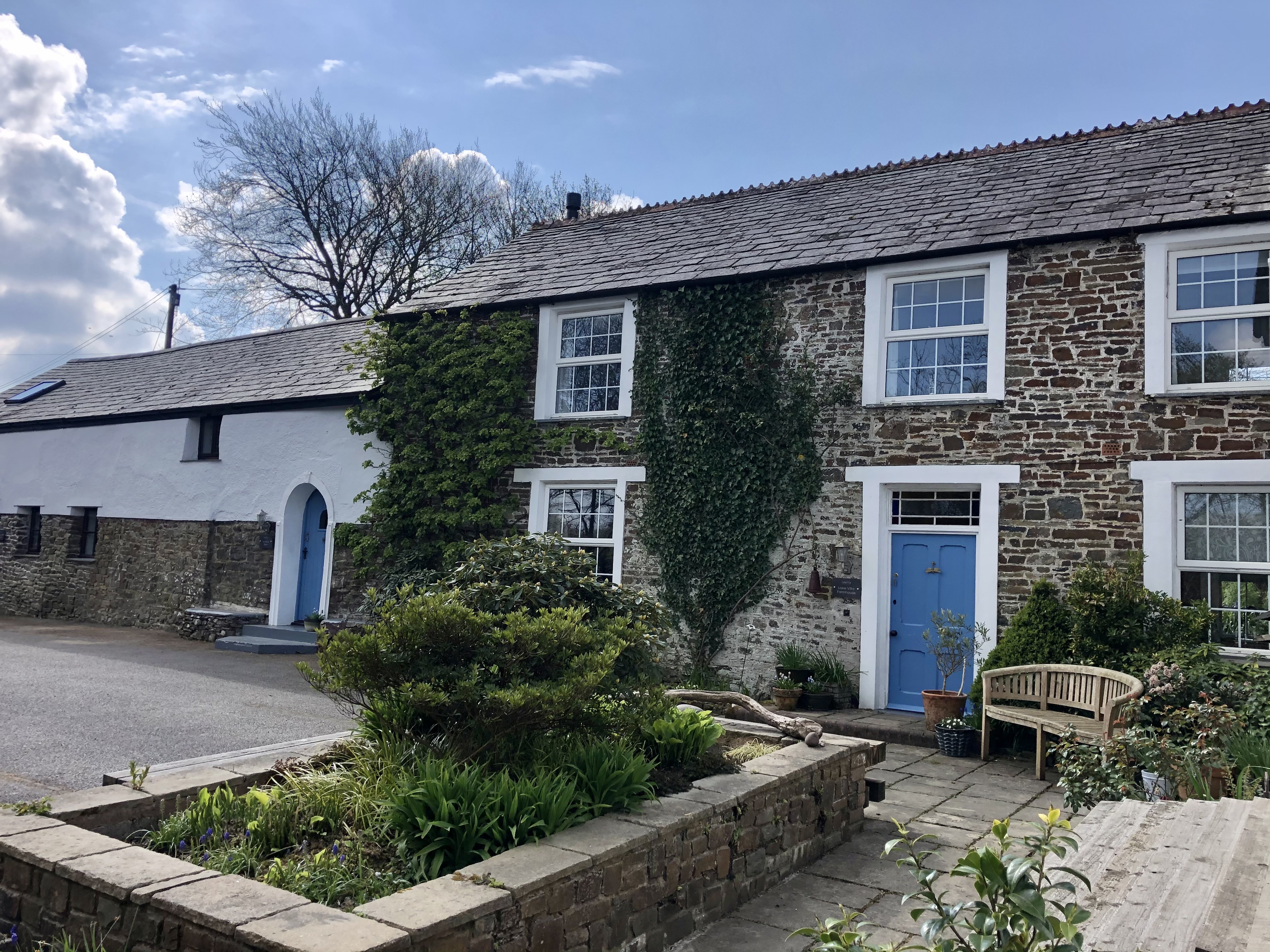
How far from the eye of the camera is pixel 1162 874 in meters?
3.21

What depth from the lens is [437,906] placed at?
3355mm

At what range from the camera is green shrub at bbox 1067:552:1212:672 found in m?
8.59

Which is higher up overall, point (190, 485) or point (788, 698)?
point (190, 485)

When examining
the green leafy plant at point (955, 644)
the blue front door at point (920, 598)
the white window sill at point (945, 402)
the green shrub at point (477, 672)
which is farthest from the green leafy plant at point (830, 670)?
the green shrub at point (477, 672)

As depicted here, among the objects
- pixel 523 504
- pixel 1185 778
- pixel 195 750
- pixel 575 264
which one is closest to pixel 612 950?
pixel 1185 778

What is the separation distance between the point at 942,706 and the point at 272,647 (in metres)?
10.3

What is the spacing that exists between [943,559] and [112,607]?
51.7ft

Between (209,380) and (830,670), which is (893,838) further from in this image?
(209,380)

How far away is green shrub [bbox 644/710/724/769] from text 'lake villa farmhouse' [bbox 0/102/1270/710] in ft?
16.9

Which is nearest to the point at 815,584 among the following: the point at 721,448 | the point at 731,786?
the point at 721,448

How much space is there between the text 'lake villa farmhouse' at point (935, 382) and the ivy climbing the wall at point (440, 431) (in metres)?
0.25

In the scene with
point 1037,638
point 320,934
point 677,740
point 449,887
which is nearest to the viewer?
point 320,934

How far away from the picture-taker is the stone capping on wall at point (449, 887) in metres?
3.22

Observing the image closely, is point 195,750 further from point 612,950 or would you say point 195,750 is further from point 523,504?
point 523,504
